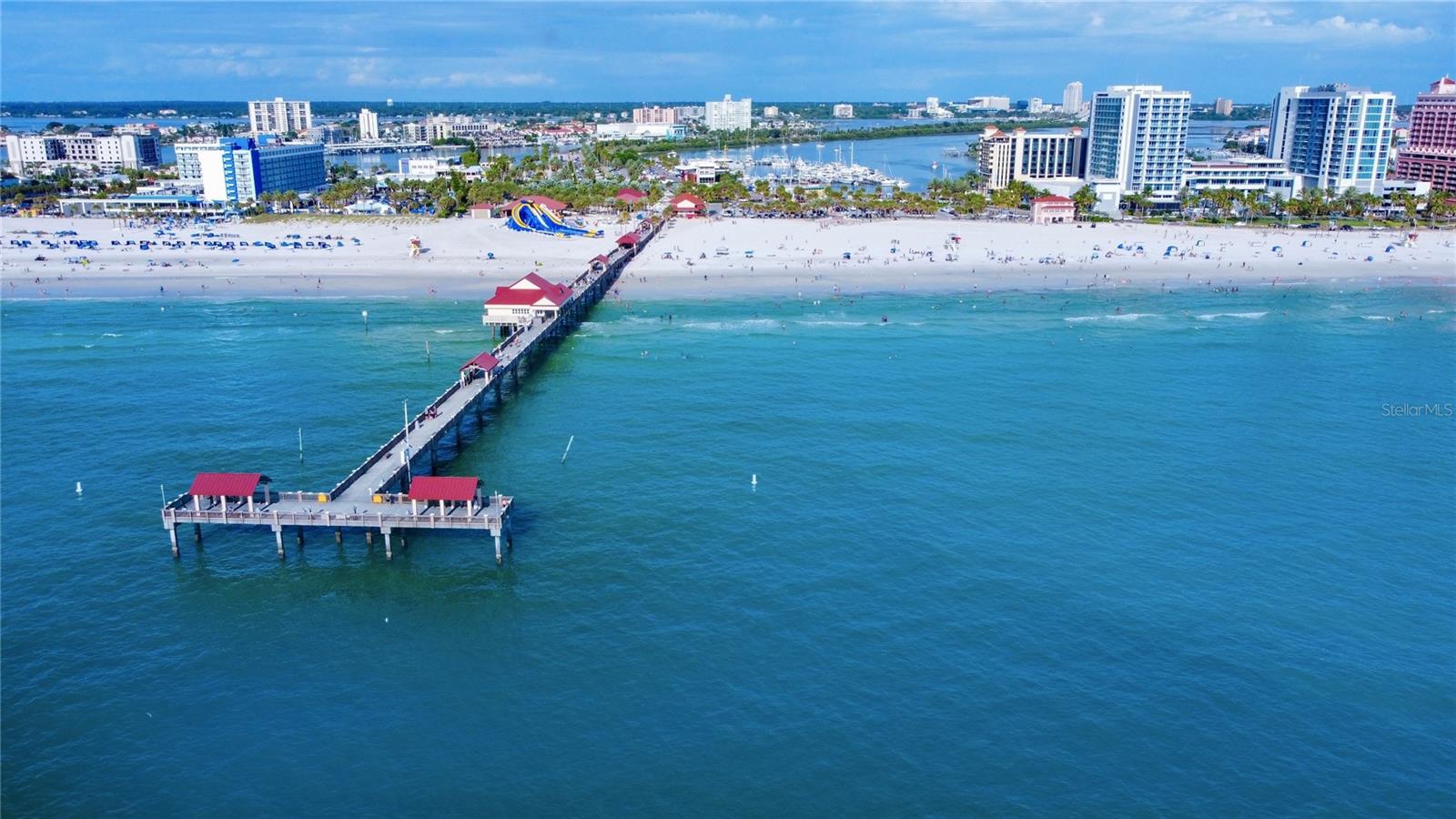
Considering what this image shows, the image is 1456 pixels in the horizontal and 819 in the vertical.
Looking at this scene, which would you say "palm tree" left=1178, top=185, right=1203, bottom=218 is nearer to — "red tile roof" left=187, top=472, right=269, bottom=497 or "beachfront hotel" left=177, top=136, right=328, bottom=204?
"beachfront hotel" left=177, top=136, right=328, bottom=204

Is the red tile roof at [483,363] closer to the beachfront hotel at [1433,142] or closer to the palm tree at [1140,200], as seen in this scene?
the palm tree at [1140,200]

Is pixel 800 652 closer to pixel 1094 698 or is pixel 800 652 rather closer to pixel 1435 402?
pixel 1094 698

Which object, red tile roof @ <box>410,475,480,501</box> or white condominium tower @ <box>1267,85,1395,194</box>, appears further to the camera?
white condominium tower @ <box>1267,85,1395,194</box>

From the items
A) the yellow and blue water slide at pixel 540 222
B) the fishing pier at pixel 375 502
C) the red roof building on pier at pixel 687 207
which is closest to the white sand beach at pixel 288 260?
the yellow and blue water slide at pixel 540 222

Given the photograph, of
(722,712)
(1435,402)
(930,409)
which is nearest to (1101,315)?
(1435,402)

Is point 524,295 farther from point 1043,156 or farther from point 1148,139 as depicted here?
point 1043,156

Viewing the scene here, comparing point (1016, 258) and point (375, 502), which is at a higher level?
point (1016, 258)

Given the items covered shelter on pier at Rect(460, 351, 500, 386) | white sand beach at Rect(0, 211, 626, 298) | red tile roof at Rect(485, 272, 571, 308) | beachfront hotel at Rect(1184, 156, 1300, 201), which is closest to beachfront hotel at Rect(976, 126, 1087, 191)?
beachfront hotel at Rect(1184, 156, 1300, 201)

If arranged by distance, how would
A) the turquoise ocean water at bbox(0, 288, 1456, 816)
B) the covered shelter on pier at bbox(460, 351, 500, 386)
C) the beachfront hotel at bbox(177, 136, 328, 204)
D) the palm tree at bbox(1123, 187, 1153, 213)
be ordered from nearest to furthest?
the turquoise ocean water at bbox(0, 288, 1456, 816) < the covered shelter on pier at bbox(460, 351, 500, 386) < the palm tree at bbox(1123, 187, 1153, 213) < the beachfront hotel at bbox(177, 136, 328, 204)

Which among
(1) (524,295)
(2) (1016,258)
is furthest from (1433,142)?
(1) (524,295)
